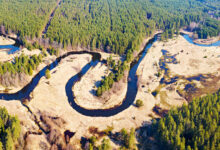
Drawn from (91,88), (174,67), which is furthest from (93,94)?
(174,67)

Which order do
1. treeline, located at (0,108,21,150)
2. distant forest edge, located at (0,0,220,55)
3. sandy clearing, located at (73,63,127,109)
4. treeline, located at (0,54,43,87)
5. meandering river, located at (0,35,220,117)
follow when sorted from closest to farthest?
treeline, located at (0,108,21,150), meandering river, located at (0,35,220,117), sandy clearing, located at (73,63,127,109), treeline, located at (0,54,43,87), distant forest edge, located at (0,0,220,55)

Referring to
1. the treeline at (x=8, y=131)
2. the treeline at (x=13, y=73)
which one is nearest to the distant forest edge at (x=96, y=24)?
the treeline at (x=13, y=73)

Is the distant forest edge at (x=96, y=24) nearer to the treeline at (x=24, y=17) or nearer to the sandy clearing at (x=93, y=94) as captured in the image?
the treeline at (x=24, y=17)

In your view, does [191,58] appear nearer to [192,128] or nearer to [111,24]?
[111,24]

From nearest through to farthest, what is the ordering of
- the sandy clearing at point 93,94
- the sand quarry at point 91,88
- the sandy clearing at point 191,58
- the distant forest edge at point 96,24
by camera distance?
the sand quarry at point 91,88, the sandy clearing at point 93,94, the sandy clearing at point 191,58, the distant forest edge at point 96,24

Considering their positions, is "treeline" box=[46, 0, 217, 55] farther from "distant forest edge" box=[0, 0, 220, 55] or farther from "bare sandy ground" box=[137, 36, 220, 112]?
"bare sandy ground" box=[137, 36, 220, 112]

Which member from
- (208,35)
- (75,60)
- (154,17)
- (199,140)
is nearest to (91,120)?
(199,140)

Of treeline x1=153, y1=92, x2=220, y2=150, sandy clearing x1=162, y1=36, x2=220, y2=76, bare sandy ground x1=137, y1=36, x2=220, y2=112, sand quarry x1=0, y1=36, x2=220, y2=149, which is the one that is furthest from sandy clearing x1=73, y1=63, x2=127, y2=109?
sandy clearing x1=162, y1=36, x2=220, y2=76

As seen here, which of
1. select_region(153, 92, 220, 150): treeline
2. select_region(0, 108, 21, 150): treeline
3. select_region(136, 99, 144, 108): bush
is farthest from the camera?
select_region(136, 99, 144, 108): bush
